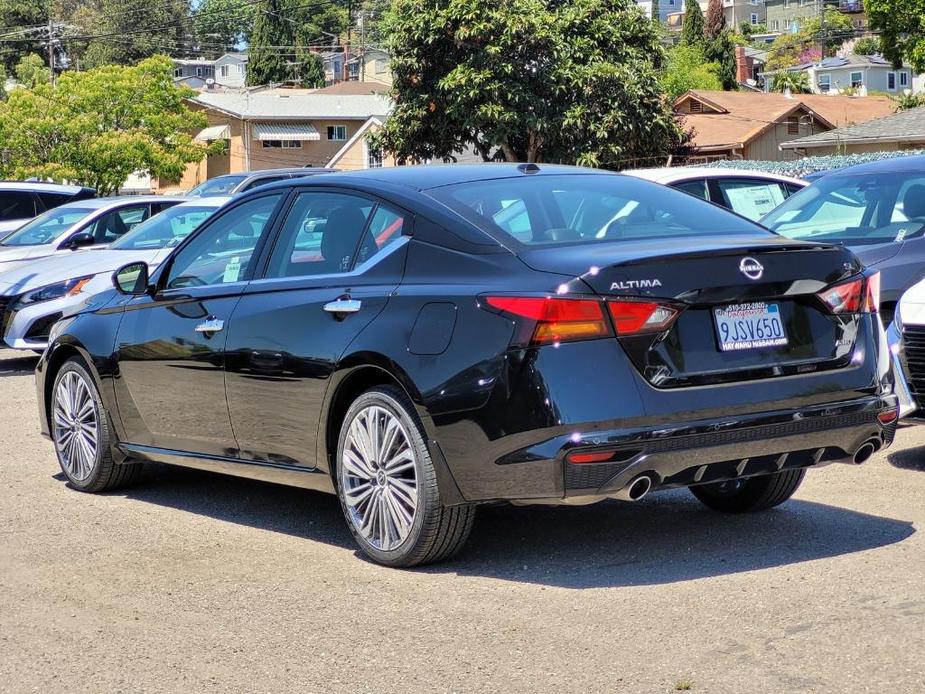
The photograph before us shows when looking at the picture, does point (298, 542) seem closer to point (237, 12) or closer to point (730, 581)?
point (730, 581)

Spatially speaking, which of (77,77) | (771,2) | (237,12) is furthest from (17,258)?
(771,2)

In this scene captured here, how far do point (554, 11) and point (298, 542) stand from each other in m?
42.3

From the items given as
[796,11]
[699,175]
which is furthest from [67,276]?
[796,11]

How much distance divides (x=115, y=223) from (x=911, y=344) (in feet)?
38.6

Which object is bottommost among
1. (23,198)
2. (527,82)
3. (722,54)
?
(23,198)

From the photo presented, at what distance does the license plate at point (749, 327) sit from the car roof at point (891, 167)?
5302 mm

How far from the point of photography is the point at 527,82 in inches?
1785

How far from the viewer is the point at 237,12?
435 ft

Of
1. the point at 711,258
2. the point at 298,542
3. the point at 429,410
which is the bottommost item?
the point at 298,542

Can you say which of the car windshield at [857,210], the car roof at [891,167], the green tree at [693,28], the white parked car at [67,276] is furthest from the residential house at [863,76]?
the car windshield at [857,210]

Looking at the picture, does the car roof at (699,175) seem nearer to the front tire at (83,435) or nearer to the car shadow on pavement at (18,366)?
the front tire at (83,435)

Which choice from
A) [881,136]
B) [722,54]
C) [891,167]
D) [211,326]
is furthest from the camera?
[722,54]

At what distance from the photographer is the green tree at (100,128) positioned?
180ft

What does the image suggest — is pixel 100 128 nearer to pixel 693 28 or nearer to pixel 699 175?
pixel 699 175
